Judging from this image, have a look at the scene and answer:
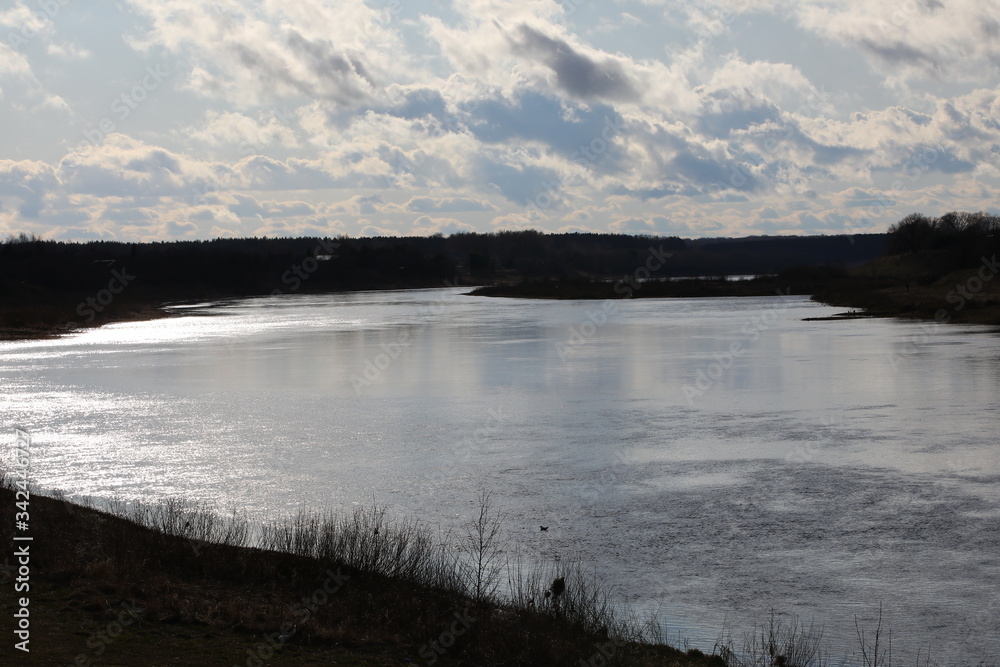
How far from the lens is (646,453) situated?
16.1m

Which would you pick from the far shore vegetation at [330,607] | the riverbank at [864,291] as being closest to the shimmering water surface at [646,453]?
the far shore vegetation at [330,607]

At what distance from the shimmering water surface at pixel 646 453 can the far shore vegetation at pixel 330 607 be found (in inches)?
20.2

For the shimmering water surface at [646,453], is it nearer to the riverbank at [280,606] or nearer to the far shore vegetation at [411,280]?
the riverbank at [280,606]

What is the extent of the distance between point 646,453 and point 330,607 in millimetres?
8323

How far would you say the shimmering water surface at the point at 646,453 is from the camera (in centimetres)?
982

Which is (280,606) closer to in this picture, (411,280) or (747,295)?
(747,295)

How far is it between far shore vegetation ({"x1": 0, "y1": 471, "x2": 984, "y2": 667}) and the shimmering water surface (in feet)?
1.68

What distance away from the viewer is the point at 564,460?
51.4 ft

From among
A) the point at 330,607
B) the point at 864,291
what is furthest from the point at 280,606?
the point at 864,291

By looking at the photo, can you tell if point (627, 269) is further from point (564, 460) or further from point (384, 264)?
point (564, 460)

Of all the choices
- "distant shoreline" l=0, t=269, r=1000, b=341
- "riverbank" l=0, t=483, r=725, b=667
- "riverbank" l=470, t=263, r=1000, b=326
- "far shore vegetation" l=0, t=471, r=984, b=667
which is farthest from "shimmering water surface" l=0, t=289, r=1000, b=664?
"riverbank" l=470, t=263, r=1000, b=326

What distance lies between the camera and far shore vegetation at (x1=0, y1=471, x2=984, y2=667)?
24.9 ft

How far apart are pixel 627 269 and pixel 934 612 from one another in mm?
186096

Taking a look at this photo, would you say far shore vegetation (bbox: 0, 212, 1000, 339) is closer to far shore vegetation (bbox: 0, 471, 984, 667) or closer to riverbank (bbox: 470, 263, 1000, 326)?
riverbank (bbox: 470, 263, 1000, 326)
